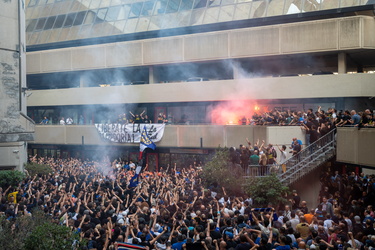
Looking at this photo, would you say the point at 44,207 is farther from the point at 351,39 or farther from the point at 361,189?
the point at 351,39

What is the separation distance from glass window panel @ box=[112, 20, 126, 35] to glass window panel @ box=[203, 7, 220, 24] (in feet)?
18.2

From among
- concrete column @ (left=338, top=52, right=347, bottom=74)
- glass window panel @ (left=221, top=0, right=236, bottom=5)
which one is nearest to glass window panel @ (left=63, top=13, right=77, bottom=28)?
glass window panel @ (left=221, top=0, right=236, bottom=5)

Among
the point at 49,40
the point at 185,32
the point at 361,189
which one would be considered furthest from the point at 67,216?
the point at 49,40

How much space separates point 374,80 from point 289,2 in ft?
20.0

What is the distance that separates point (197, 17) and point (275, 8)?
4550 millimetres

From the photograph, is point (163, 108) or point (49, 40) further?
Answer: point (49, 40)

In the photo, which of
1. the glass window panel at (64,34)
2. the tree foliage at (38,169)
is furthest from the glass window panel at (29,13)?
the tree foliage at (38,169)

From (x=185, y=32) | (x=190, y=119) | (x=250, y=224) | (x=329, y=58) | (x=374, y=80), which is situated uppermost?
(x=185, y=32)

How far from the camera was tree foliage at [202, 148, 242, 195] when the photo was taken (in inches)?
605

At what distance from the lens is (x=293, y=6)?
73.4 ft

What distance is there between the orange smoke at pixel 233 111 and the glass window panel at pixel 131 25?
7.22 m

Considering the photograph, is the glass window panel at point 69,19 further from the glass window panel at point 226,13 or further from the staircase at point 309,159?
the staircase at point 309,159

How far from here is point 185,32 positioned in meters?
24.9

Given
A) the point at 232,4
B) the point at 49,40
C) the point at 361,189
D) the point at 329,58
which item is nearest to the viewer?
the point at 361,189
